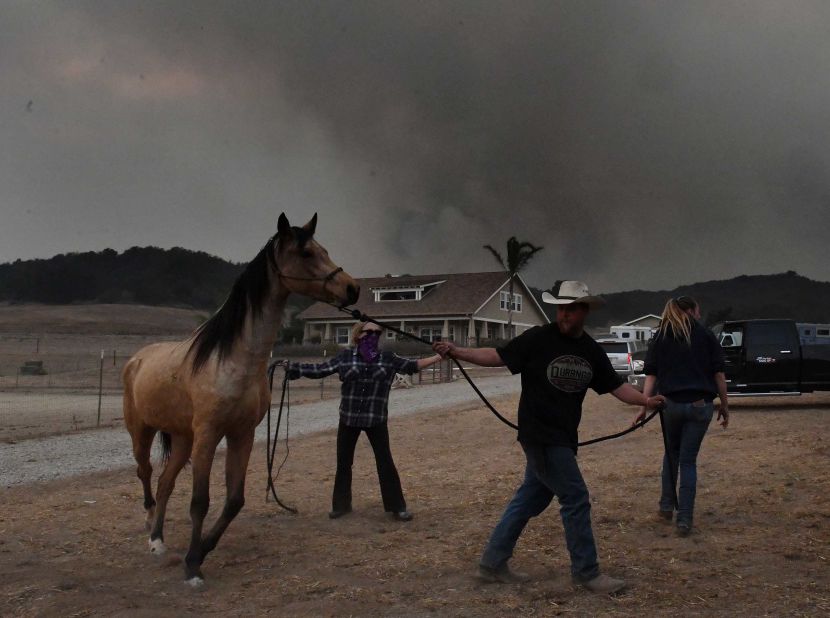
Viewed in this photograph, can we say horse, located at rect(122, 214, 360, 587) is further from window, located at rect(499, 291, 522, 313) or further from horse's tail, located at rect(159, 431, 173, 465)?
window, located at rect(499, 291, 522, 313)

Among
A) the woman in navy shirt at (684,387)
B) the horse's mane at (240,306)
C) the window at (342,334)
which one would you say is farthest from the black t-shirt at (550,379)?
the window at (342,334)

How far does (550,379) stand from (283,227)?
217 centimetres

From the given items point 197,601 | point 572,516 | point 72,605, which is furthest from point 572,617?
point 72,605

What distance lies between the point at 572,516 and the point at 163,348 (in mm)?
3756

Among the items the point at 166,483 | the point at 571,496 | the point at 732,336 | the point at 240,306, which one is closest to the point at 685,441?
the point at 571,496

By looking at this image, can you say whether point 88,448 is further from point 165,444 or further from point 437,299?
point 437,299

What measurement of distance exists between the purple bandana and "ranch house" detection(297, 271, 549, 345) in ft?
139

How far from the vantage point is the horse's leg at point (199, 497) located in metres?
5.27

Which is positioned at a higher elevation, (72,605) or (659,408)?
(659,408)

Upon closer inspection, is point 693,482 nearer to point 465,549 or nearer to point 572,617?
point 465,549

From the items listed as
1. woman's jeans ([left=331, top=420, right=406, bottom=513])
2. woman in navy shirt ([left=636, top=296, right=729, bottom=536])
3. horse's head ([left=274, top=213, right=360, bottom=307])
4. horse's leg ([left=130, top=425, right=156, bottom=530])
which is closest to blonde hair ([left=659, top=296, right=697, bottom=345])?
woman in navy shirt ([left=636, top=296, right=729, bottom=536])

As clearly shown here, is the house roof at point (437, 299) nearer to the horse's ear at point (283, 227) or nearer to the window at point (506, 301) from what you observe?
the window at point (506, 301)

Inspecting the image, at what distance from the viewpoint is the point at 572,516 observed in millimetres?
4820

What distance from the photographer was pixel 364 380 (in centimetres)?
738
